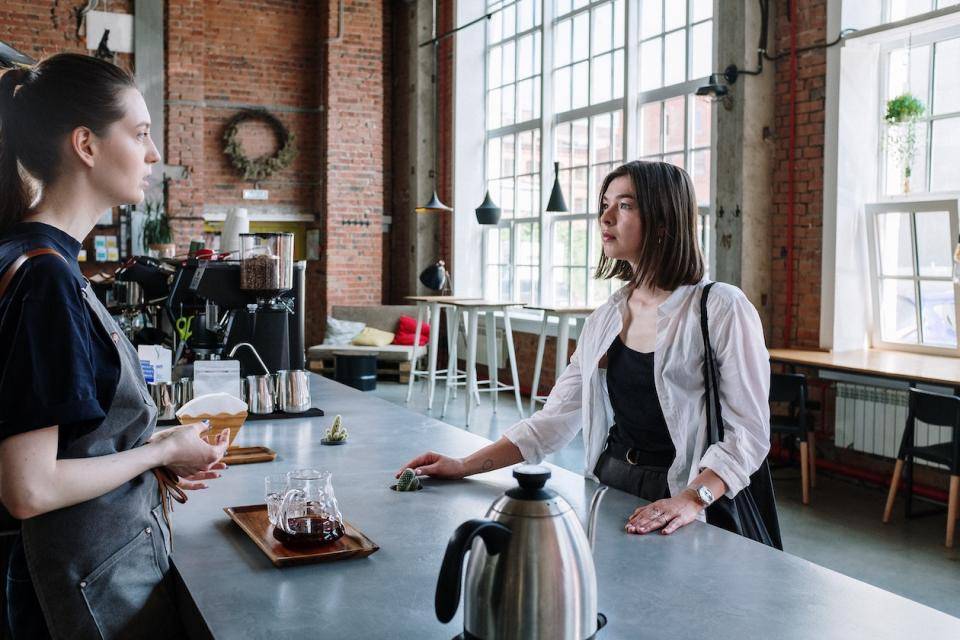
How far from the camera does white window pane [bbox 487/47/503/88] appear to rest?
395 inches

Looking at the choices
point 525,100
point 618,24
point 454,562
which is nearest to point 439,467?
point 454,562

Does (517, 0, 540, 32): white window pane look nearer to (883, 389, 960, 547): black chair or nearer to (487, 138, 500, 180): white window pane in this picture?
(487, 138, 500, 180): white window pane

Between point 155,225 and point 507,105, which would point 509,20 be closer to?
point 507,105

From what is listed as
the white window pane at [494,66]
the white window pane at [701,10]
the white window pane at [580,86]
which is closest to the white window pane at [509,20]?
the white window pane at [494,66]

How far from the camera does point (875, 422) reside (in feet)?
17.6

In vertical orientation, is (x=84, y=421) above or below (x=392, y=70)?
below

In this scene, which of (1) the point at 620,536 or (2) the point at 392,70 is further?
(2) the point at 392,70

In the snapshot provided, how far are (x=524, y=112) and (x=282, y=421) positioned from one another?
7345 millimetres

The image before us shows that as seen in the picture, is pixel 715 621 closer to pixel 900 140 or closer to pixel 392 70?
pixel 900 140

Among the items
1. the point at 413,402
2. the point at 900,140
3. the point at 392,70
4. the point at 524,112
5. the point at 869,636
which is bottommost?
the point at 413,402

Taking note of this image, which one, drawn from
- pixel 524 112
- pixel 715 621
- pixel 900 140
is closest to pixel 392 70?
pixel 524 112

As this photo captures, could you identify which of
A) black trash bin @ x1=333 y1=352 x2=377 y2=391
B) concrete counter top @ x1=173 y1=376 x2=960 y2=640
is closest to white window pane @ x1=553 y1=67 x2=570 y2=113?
black trash bin @ x1=333 y1=352 x2=377 y2=391

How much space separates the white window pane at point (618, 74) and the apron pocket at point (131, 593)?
283 inches

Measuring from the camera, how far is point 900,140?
18.7 ft
